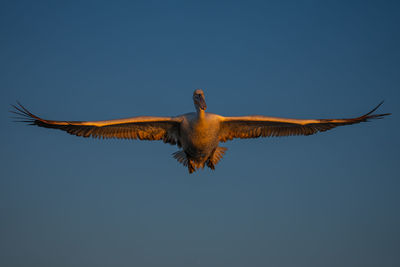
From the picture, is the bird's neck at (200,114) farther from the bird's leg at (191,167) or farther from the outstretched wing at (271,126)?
the bird's leg at (191,167)

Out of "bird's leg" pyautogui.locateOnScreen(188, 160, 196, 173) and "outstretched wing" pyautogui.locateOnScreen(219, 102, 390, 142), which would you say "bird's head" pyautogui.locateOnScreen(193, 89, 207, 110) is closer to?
"outstretched wing" pyautogui.locateOnScreen(219, 102, 390, 142)

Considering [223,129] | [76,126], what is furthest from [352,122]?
[76,126]

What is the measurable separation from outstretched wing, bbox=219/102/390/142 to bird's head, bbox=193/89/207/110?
0.77 m

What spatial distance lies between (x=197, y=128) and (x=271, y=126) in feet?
7.30

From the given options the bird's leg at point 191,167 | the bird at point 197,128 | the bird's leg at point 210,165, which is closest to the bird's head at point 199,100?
the bird at point 197,128

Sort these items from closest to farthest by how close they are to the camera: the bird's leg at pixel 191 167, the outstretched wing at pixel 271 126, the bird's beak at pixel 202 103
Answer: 1. the bird's beak at pixel 202 103
2. the outstretched wing at pixel 271 126
3. the bird's leg at pixel 191 167

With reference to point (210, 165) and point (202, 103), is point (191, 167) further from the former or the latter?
point (202, 103)

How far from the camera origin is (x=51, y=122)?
10312 mm

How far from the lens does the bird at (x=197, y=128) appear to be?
10.6m

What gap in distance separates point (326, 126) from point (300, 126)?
2.03 ft

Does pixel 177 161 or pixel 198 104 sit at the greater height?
pixel 198 104

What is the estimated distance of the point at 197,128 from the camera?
34.7 ft

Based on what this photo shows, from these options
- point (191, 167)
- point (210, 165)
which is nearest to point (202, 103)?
point (191, 167)

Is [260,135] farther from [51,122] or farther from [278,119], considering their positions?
[51,122]
